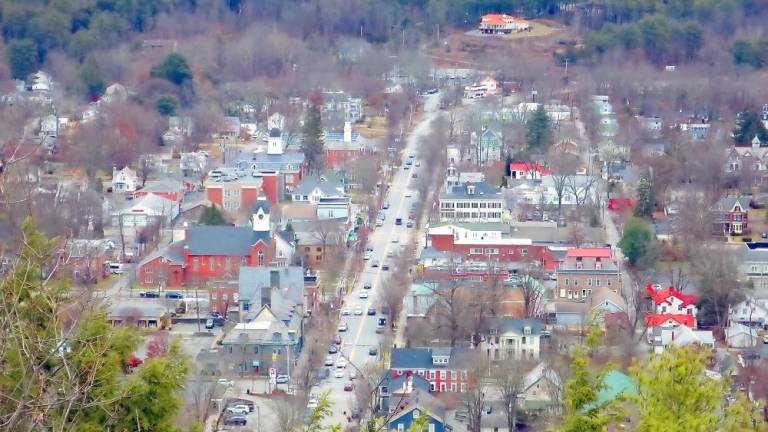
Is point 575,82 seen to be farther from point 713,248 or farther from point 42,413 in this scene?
point 42,413

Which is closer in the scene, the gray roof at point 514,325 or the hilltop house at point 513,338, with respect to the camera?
the hilltop house at point 513,338

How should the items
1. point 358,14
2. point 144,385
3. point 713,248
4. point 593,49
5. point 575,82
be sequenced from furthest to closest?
1. point 358,14
2. point 593,49
3. point 575,82
4. point 713,248
5. point 144,385

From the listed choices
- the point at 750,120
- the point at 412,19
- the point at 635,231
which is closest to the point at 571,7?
the point at 412,19

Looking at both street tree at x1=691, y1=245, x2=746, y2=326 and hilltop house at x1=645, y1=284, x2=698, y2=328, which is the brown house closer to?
hilltop house at x1=645, y1=284, x2=698, y2=328

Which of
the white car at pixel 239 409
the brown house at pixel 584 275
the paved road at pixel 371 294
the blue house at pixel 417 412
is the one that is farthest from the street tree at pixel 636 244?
the white car at pixel 239 409

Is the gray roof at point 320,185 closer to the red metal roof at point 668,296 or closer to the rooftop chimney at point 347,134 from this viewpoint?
the rooftop chimney at point 347,134

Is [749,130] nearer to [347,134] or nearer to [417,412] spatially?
[347,134]

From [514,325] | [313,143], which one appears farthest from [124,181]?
[514,325]
